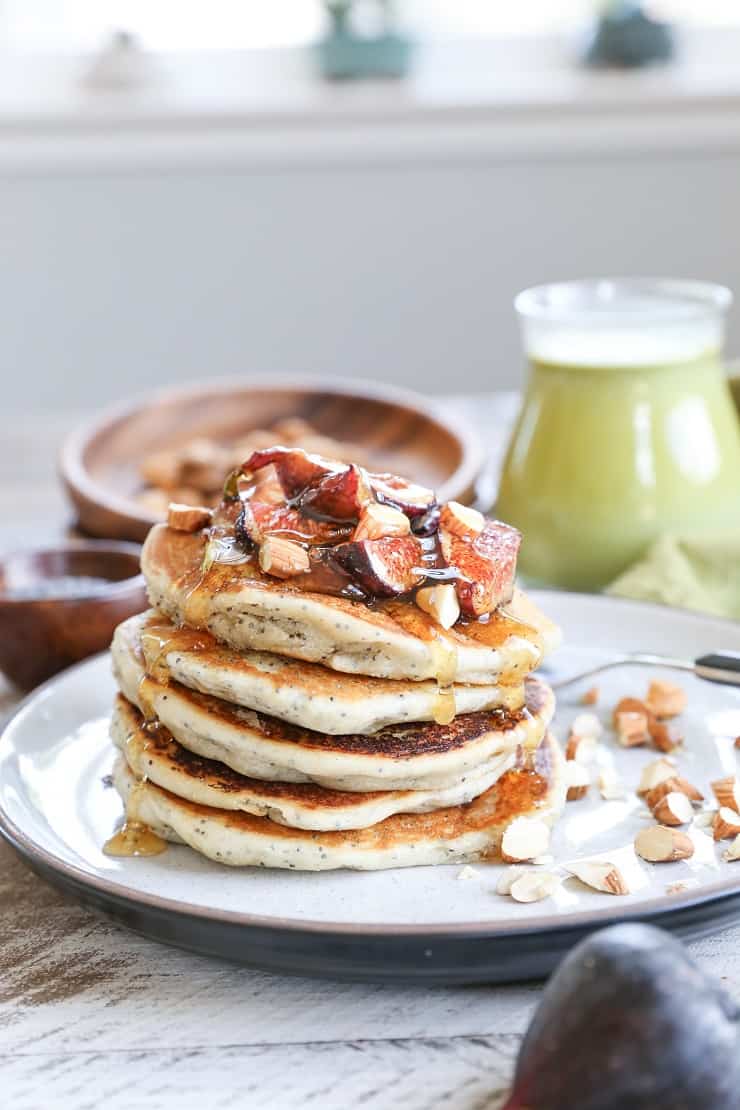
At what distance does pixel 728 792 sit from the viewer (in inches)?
56.1

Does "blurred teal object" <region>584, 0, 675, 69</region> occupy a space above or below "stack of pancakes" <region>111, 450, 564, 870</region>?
above

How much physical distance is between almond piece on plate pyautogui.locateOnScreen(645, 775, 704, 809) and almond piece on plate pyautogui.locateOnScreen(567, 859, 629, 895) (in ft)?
0.57

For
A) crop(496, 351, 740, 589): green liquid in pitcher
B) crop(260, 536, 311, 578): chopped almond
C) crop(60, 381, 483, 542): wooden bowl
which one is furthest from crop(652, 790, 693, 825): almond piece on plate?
crop(60, 381, 483, 542): wooden bowl

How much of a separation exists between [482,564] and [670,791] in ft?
1.02

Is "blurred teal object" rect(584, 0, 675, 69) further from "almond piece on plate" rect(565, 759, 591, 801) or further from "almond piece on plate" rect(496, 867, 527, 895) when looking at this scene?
"almond piece on plate" rect(496, 867, 527, 895)

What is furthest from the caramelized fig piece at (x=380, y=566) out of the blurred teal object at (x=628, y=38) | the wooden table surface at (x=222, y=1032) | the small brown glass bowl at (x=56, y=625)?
the blurred teal object at (x=628, y=38)

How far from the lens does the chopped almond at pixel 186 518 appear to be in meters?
1.53

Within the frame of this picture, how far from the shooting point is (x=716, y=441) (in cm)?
214

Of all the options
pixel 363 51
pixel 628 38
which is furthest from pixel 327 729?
pixel 628 38

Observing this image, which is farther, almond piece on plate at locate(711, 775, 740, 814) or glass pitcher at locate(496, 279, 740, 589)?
glass pitcher at locate(496, 279, 740, 589)

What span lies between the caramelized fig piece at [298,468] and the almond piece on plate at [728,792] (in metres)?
0.51

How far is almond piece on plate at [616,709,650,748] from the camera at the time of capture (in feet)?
5.27

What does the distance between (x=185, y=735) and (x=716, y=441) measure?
1097mm

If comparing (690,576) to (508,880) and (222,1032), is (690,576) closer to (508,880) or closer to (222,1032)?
(508,880)
